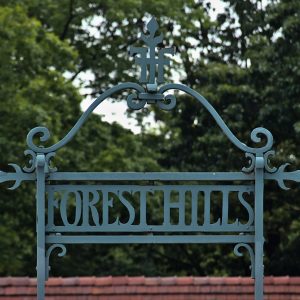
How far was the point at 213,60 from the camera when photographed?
82.6 feet

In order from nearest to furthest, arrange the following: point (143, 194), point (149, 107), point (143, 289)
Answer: point (143, 194) → point (143, 289) → point (149, 107)

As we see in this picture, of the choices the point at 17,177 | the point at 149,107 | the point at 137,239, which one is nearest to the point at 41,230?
the point at 17,177

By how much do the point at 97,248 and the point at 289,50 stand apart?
252 inches

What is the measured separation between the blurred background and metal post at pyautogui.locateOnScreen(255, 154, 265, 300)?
44.0 feet

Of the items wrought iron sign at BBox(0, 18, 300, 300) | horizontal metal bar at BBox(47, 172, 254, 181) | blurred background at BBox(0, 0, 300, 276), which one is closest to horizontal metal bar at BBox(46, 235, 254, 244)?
wrought iron sign at BBox(0, 18, 300, 300)

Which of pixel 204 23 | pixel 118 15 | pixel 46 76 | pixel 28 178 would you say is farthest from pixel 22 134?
pixel 28 178

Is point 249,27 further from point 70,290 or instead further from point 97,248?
point 70,290

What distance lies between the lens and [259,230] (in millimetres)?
7727

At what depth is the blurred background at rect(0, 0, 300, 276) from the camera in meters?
21.7

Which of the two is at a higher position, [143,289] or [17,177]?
[17,177]

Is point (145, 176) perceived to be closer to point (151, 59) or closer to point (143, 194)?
point (143, 194)

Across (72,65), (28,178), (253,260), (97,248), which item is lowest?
(97,248)

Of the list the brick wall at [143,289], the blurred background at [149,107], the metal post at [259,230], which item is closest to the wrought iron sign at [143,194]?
the metal post at [259,230]

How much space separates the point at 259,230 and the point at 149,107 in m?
17.6
